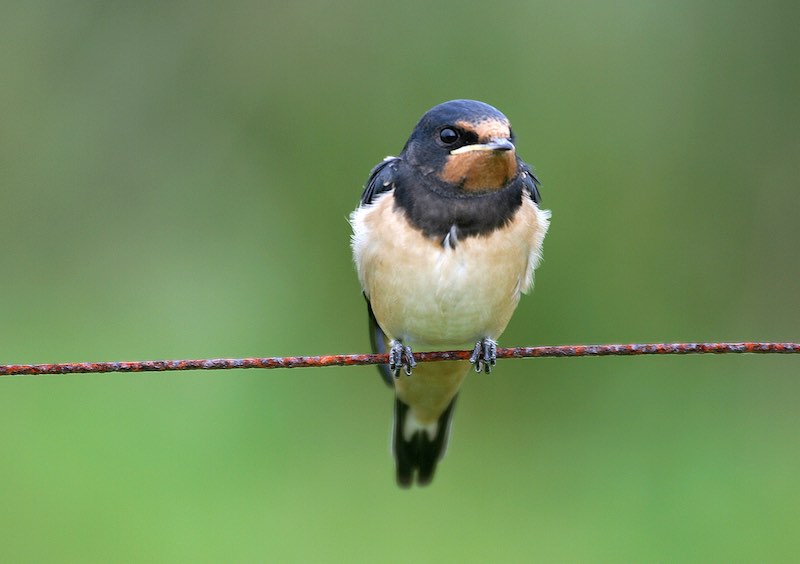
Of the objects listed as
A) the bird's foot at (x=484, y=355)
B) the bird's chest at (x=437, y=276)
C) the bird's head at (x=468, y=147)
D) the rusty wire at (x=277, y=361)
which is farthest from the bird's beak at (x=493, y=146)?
the rusty wire at (x=277, y=361)

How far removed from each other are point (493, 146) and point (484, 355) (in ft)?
2.16

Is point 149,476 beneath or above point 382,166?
beneath

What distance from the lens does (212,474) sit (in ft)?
16.2

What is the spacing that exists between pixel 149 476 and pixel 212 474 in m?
0.25

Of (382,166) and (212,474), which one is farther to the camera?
(212,474)

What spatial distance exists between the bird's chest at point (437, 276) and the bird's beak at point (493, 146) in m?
0.24

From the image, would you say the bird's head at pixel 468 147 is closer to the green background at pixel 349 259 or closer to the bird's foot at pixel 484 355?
the bird's foot at pixel 484 355

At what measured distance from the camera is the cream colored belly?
3.49m

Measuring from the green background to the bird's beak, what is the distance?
1892mm

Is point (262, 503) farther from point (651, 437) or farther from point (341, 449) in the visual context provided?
point (651, 437)

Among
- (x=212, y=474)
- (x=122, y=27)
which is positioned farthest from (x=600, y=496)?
(x=122, y=27)

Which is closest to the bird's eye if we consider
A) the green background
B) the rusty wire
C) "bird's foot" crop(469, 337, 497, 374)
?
"bird's foot" crop(469, 337, 497, 374)

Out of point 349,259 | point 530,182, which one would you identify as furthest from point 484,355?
point 349,259

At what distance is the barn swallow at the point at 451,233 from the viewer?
11.4 ft
